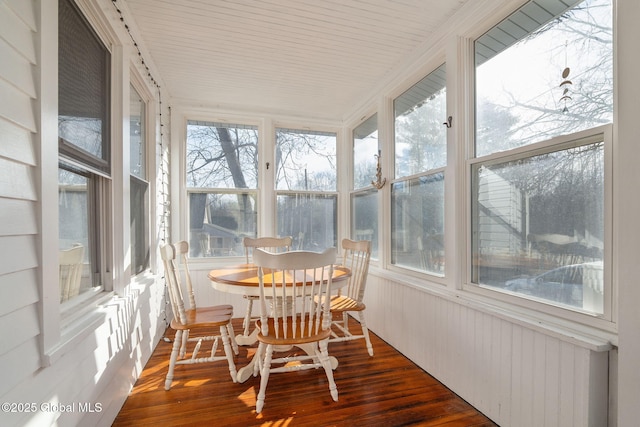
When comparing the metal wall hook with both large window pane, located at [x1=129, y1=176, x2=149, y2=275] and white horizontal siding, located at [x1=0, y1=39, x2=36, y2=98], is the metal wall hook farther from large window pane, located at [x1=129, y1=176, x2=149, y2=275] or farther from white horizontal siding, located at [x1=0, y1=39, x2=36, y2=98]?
white horizontal siding, located at [x1=0, y1=39, x2=36, y2=98]

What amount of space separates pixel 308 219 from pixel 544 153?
8.98 ft

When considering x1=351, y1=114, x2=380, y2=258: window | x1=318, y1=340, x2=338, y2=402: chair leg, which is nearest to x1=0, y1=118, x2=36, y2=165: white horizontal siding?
x1=318, y1=340, x2=338, y2=402: chair leg

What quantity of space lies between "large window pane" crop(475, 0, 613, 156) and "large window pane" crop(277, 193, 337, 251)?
2277mm

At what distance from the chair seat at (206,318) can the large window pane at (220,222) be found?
1.25 metres

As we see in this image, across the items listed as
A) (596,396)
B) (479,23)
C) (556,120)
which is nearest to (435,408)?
(596,396)

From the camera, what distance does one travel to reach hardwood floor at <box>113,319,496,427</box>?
1.71m

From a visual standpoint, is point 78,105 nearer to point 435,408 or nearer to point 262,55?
point 262,55

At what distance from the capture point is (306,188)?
3.89 meters

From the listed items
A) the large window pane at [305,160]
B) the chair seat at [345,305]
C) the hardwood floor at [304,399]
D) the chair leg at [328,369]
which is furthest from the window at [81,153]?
the large window pane at [305,160]

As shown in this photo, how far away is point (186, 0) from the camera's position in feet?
6.13

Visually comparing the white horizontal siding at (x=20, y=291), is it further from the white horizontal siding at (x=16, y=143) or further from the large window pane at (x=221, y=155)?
the large window pane at (x=221, y=155)

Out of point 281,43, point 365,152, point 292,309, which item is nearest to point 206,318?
point 292,309

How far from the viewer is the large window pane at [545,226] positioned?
1.33 m

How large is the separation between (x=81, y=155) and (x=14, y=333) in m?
0.94
